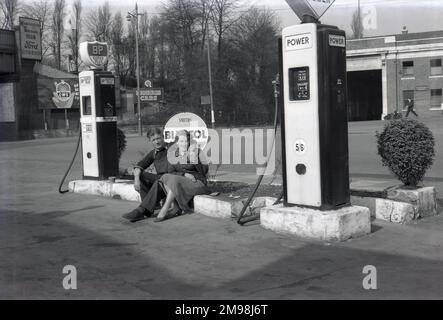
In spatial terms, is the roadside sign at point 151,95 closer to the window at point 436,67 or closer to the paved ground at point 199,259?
the window at point 436,67

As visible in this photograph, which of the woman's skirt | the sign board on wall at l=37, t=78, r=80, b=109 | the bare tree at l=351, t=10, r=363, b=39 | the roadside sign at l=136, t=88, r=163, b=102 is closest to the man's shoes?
the woman's skirt

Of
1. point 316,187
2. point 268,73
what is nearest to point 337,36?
point 316,187

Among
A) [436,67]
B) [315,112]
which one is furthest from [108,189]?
[436,67]

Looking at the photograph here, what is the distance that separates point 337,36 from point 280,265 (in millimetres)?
2821

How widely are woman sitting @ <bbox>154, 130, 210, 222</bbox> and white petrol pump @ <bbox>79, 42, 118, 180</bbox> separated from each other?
253 cm

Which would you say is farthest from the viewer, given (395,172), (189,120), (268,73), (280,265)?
(268,73)

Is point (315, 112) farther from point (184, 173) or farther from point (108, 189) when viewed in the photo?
point (108, 189)

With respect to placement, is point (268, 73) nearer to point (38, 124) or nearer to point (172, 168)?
point (38, 124)

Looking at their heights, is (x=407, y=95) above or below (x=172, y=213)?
above

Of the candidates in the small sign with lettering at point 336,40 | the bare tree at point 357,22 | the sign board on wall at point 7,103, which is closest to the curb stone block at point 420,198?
the small sign with lettering at point 336,40

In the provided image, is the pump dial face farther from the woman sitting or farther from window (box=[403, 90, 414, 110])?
window (box=[403, 90, 414, 110])

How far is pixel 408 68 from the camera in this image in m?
59.2

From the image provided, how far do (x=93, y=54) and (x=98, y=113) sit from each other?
3.69ft

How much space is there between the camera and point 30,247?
6.34 metres
